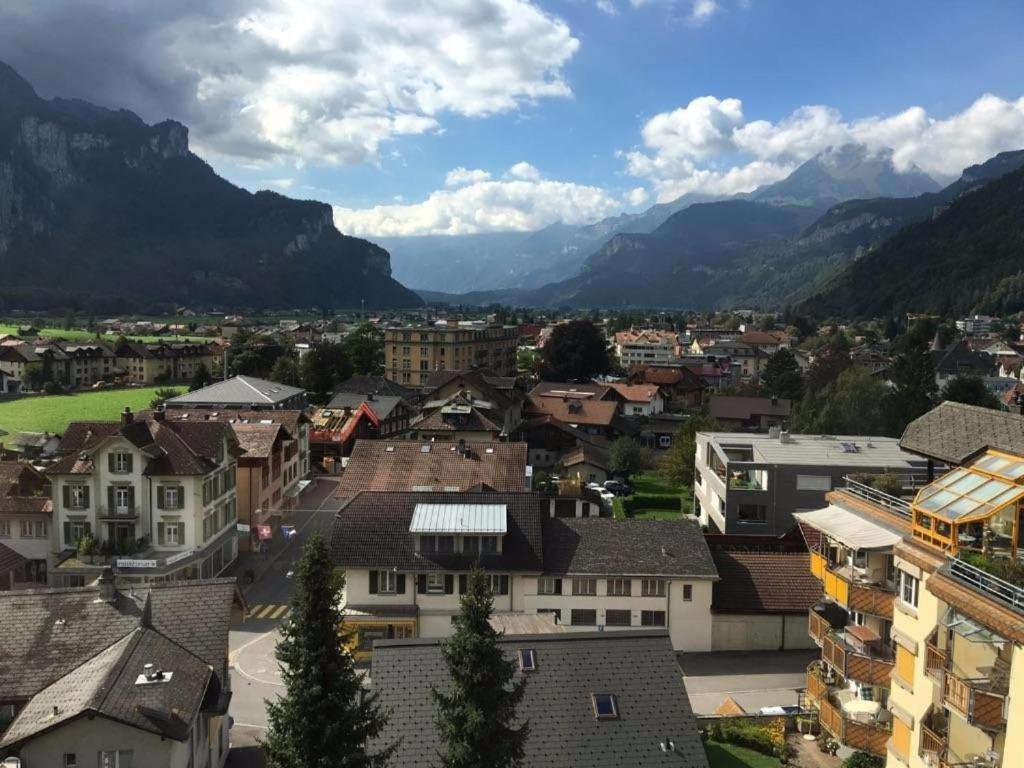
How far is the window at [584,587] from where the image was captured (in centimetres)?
2933

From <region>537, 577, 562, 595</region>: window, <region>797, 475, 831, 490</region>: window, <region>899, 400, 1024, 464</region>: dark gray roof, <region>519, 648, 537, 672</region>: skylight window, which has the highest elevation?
<region>899, 400, 1024, 464</region>: dark gray roof

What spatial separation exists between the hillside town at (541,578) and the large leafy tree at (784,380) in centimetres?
1992

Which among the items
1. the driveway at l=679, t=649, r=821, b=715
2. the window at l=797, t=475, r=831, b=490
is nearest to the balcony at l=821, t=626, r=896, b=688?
the driveway at l=679, t=649, r=821, b=715

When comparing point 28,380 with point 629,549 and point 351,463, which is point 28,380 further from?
point 629,549

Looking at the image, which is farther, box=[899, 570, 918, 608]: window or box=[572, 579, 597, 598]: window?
box=[572, 579, 597, 598]: window

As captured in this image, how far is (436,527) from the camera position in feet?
97.0

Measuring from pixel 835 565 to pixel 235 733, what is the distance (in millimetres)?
15485

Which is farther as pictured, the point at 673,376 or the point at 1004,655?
the point at 673,376

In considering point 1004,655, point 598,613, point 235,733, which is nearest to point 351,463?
point 598,613

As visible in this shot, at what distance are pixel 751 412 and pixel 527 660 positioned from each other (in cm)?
6118

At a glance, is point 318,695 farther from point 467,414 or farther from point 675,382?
point 675,382

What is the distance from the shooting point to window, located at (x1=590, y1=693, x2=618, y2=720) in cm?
1633

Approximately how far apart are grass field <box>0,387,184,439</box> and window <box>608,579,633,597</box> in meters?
51.1

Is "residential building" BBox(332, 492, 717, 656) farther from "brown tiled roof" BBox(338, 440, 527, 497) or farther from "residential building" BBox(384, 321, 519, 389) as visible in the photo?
"residential building" BBox(384, 321, 519, 389)
